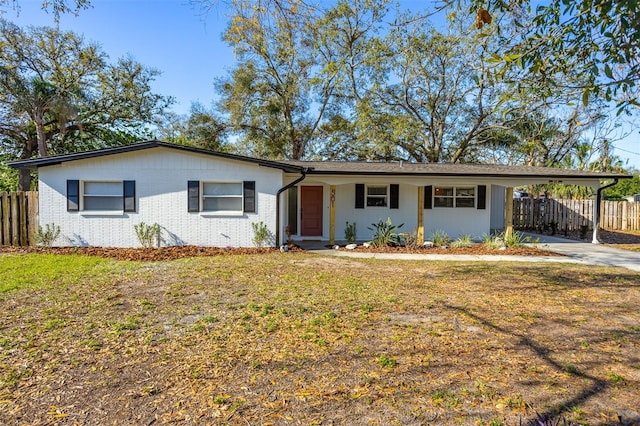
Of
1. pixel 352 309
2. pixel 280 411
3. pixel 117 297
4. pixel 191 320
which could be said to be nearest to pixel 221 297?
Result: pixel 191 320

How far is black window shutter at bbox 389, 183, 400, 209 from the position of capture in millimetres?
12766

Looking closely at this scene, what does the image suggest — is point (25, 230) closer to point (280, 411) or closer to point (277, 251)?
point (277, 251)

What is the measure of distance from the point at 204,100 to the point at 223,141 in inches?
113

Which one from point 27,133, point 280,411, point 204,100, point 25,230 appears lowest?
point 280,411

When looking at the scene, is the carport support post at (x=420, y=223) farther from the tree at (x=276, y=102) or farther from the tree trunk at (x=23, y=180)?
the tree trunk at (x=23, y=180)

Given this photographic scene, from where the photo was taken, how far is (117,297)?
5.32 meters

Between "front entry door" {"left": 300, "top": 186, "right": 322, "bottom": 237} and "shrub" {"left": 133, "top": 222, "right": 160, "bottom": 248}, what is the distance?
4882 millimetres

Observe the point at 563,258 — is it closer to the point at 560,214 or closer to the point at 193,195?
the point at 560,214

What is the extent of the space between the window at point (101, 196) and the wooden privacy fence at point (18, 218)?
112 cm

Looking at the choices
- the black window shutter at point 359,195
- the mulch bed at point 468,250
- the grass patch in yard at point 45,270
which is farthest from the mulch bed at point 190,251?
the black window shutter at point 359,195

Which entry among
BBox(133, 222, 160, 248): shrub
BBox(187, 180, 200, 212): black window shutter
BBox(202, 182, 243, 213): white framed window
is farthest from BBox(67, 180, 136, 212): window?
BBox(202, 182, 243, 213): white framed window

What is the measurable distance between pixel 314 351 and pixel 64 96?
65.2ft

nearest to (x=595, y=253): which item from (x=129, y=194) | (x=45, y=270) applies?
(x=129, y=194)

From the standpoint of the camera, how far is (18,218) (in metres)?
10.3
